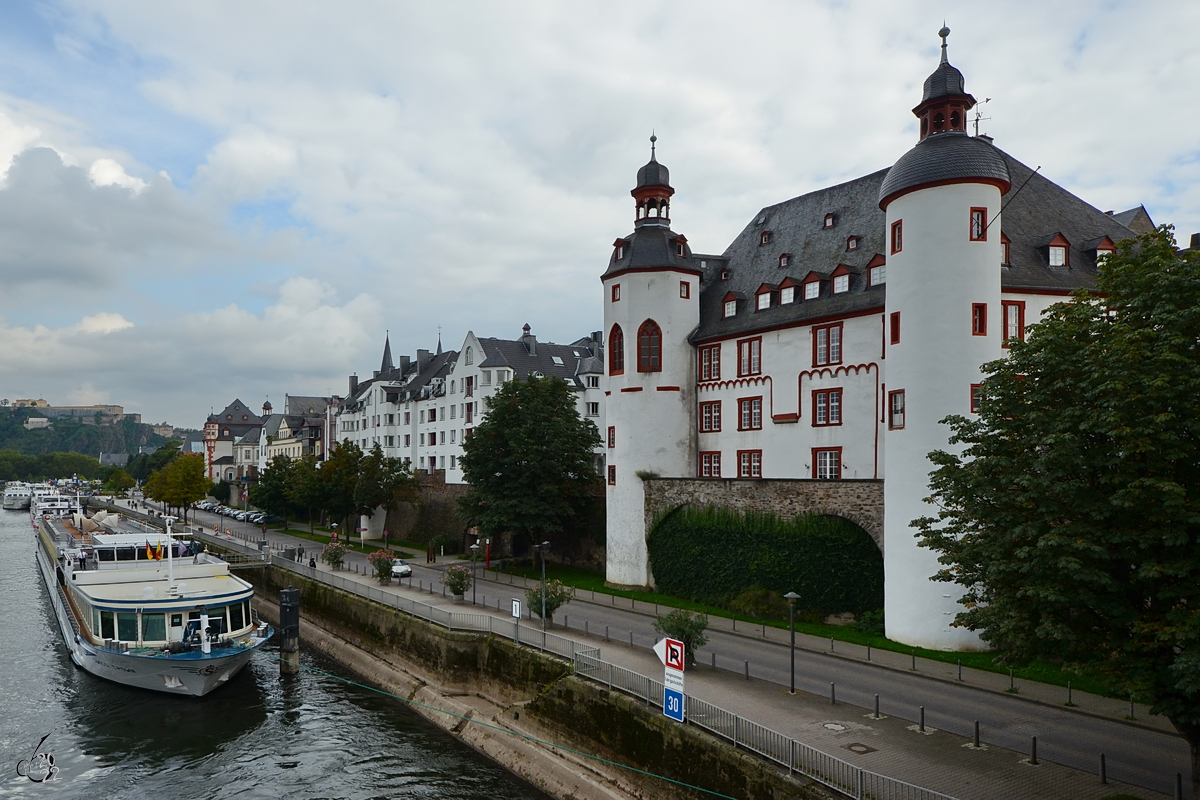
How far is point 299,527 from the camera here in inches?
3413

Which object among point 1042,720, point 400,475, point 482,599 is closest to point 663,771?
point 1042,720

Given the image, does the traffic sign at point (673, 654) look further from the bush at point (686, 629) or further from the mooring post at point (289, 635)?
the mooring post at point (289, 635)

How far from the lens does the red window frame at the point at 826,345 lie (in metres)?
39.1

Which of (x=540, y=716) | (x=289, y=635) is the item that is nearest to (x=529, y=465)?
(x=289, y=635)

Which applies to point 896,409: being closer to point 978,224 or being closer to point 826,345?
point 978,224

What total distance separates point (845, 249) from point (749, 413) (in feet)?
31.4

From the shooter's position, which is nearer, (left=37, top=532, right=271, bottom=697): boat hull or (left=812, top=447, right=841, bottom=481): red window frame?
(left=37, top=532, right=271, bottom=697): boat hull

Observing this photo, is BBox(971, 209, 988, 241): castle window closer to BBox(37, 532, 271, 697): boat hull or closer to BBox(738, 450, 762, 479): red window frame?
BBox(738, 450, 762, 479): red window frame

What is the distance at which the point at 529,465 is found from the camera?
50.5 meters

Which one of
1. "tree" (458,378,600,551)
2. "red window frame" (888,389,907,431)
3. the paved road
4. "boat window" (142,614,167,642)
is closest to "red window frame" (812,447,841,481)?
"red window frame" (888,389,907,431)

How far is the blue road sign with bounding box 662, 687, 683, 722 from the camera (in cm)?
2017

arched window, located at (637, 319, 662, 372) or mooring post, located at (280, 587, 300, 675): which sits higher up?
arched window, located at (637, 319, 662, 372)

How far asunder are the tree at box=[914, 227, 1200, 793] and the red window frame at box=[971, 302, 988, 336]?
12.8 m

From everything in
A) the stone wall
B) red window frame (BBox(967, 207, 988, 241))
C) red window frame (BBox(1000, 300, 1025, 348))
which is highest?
red window frame (BBox(967, 207, 988, 241))
